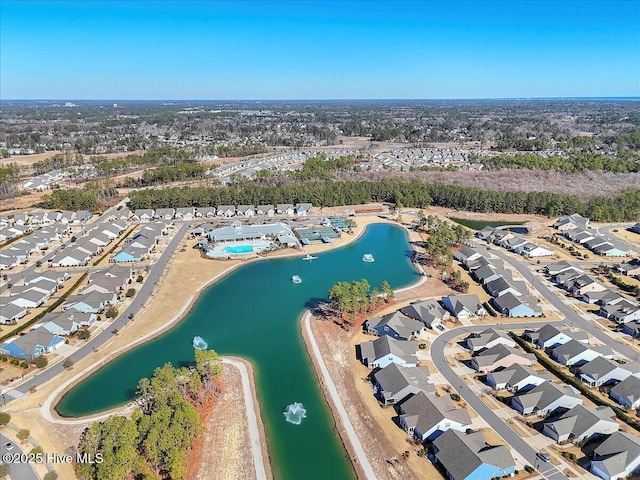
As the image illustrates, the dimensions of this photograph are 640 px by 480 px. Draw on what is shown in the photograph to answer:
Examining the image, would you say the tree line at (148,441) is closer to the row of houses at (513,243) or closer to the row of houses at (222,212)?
the row of houses at (513,243)

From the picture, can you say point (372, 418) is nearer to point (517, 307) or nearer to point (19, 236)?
point (517, 307)

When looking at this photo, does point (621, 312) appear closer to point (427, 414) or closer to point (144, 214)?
point (427, 414)

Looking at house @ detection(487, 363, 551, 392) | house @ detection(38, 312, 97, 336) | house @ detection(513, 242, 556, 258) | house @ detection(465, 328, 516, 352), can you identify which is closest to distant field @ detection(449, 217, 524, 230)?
house @ detection(513, 242, 556, 258)

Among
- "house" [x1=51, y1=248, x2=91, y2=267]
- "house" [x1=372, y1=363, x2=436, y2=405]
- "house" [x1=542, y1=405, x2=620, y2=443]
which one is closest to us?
"house" [x1=542, y1=405, x2=620, y2=443]

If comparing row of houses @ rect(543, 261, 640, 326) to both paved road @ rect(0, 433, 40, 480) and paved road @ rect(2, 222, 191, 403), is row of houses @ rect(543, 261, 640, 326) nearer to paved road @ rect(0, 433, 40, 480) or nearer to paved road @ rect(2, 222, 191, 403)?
paved road @ rect(2, 222, 191, 403)

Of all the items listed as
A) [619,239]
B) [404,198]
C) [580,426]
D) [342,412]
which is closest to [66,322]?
[342,412]

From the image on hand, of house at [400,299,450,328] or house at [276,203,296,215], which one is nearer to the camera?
house at [400,299,450,328]

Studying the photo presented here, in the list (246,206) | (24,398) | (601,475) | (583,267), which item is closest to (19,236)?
(246,206)
